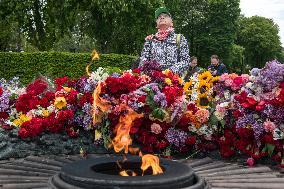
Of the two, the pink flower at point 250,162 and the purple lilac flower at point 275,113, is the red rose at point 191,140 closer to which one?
the pink flower at point 250,162

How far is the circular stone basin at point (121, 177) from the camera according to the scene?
3615 mm

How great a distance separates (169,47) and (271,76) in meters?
1.66

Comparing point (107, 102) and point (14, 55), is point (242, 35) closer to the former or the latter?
point (14, 55)

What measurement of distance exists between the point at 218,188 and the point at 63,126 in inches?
115

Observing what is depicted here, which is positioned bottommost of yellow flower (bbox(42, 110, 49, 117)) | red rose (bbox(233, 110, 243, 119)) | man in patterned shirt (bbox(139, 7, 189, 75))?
red rose (bbox(233, 110, 243, 119))

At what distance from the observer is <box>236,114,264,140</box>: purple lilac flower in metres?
5.69

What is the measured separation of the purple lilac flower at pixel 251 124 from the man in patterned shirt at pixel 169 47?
4.42ft

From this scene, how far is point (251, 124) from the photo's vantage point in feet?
19.0

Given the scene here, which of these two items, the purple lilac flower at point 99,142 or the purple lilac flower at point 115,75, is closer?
the purple lilac flower at point 99,142

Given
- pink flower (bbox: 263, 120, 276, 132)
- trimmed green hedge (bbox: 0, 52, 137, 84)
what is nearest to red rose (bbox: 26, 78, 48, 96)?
pink flower (bbox: 263, 120, 276, 132)

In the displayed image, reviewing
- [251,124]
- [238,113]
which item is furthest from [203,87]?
[251,124]

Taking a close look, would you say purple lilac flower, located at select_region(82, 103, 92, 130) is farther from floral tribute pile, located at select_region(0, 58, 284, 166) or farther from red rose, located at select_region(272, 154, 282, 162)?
red rose, located at select_region(272, 154, 282, 162)

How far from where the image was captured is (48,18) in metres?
26.0

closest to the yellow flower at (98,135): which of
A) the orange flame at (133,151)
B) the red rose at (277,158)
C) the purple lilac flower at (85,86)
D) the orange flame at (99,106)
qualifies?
the orange flame at (99,106)
